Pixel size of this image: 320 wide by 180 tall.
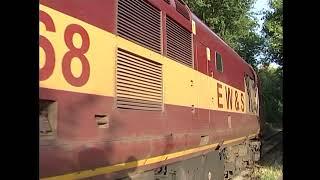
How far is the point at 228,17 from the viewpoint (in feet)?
93.8

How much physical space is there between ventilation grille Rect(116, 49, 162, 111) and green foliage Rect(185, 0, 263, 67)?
22.1 metres

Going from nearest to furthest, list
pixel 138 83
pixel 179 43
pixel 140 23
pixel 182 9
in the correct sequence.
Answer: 1. pixel 138 83
2. pixel 140 23
3. pixel 179 43
4. pixel 182 9

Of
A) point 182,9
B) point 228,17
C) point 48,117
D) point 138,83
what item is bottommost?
point 48,117

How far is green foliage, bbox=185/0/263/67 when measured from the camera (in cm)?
2712

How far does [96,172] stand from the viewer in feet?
11.3

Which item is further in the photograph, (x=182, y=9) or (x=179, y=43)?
(x=182, y=9)

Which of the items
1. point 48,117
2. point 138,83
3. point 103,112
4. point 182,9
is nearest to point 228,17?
point 182,9

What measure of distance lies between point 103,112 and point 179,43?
2.65m

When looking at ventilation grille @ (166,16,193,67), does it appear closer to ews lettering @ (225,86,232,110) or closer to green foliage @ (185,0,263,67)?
ews lettering @ (225,86,232,110)

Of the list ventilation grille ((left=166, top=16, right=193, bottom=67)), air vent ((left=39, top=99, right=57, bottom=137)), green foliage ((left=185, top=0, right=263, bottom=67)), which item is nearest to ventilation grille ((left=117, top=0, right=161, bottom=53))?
ventilation grille ((left=166, top=16, right=193, bottom=67))

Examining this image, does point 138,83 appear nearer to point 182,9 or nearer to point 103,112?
point 103,112

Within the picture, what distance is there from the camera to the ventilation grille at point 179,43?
5.66 meters
